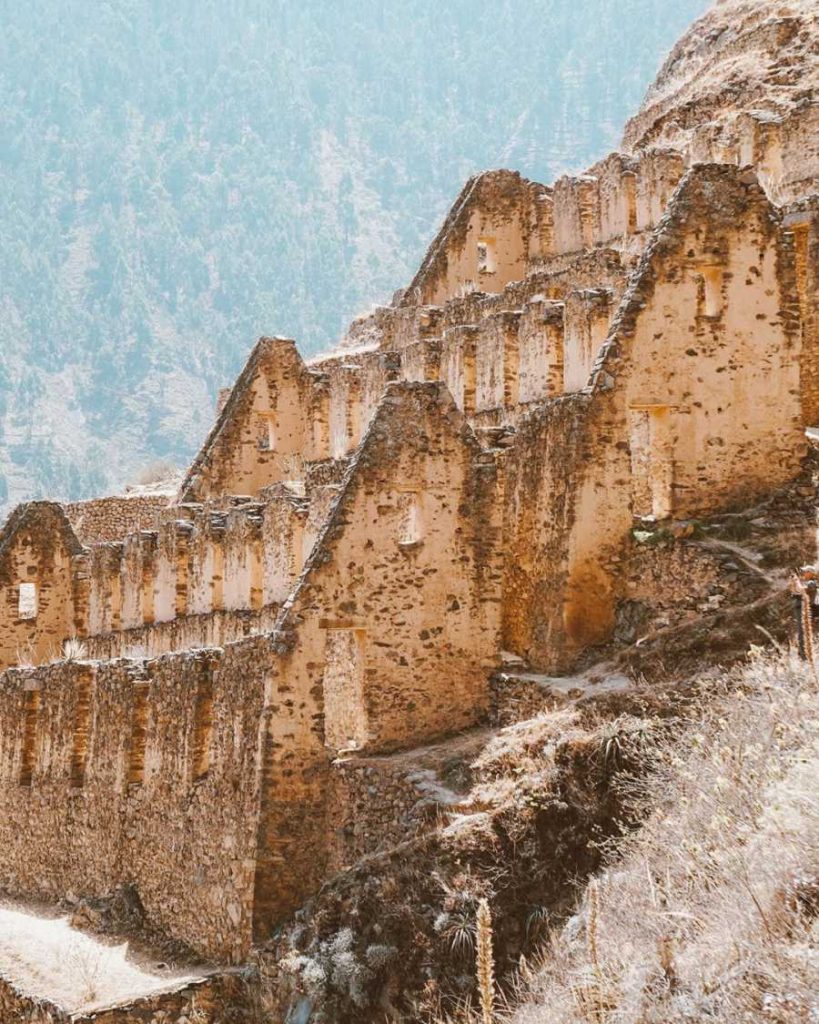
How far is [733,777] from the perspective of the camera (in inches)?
553

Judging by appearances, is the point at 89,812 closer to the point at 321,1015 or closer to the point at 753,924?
the point at 321,1015

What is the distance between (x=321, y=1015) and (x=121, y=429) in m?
101

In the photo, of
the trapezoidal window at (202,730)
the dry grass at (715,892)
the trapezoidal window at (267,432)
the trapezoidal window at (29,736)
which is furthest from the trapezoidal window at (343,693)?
the trapezoidal window at (267,432)

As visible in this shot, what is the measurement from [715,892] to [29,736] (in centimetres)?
1630

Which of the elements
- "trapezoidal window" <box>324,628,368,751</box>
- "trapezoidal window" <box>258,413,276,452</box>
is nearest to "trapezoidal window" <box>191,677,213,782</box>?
"trapezoidal window" <box>324,628,368,751</box>

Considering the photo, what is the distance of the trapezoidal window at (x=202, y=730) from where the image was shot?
2156 centimetres

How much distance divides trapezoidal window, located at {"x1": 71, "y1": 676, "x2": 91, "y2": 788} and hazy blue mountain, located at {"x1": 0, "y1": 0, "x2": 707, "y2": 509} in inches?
3352

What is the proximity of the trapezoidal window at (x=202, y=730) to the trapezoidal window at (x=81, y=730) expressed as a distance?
13.0ft

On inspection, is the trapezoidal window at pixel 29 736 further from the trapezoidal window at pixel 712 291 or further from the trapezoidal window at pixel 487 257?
the trapezoidal window at pixel 487 257

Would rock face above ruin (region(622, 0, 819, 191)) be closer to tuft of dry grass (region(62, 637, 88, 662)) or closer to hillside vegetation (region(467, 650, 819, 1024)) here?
tuft of dry grass (region(62, 637, 88, 662))

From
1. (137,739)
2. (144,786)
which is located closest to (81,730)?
(137,739)

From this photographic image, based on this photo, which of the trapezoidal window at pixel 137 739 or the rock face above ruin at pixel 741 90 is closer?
the trapezoidal window at pixel 137 739

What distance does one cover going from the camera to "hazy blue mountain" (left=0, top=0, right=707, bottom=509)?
122m

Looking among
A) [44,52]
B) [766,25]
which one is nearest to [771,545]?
[766,25]
